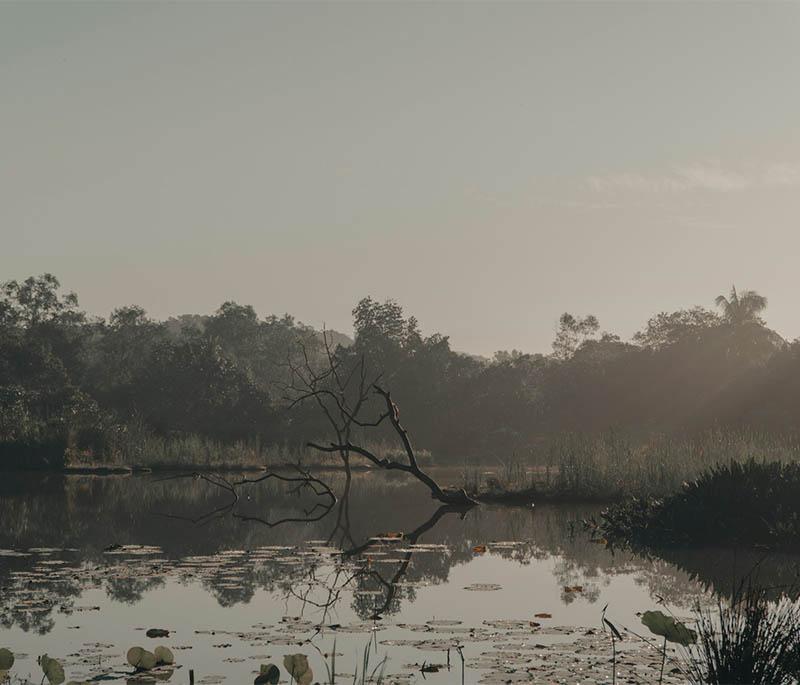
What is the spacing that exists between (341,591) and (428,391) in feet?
153

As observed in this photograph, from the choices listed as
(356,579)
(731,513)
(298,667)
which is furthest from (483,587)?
(298,667)

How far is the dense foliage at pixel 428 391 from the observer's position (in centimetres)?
4947

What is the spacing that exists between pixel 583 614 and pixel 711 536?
7.66m

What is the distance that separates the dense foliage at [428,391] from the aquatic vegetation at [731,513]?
25.6 metres

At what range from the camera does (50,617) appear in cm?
1238

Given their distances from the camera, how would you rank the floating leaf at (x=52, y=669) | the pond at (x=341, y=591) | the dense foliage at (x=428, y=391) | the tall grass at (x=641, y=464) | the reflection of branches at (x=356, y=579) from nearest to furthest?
the floating leaf at (x=52, y=669) < the pond at (x=341, y=591) < the reflection of branches at (x=356, y=579) < the tall grass at (x=641, y=464) < the dense foliage at (x=428, y=391)

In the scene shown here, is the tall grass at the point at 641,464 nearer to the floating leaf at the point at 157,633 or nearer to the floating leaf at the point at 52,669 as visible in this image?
the floating leaf at the point at 157,633

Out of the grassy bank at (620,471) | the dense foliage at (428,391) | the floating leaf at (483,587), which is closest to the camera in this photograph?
the floating leaf at (483,587)

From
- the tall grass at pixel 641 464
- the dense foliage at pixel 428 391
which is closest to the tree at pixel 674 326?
the dense foliage at pixel 428 391

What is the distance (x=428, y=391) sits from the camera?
60.7m

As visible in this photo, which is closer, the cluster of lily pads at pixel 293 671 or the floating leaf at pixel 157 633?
the cluster of lily pads at pixel 293 671

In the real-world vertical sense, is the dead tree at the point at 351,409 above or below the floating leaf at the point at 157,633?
above

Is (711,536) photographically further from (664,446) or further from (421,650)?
(421,650)

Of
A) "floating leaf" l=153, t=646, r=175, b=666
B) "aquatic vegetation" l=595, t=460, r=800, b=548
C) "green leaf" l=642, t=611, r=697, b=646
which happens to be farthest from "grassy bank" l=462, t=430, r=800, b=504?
"green leaf" l=642, t=611, r=697, b=646
